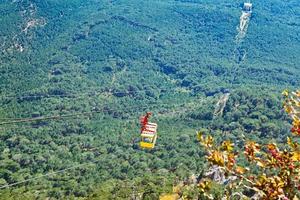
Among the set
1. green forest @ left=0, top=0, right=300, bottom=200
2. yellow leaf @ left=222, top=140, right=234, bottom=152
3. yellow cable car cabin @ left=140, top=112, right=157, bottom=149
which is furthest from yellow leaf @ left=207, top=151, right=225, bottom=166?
green forest @ left=0, top=0, right=300, bottom=200

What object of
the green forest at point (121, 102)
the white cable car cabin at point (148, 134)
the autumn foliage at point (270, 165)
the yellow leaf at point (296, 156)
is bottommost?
the green forest at point (121, 102)

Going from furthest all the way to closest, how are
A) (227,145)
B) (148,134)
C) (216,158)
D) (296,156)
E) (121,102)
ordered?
(121,102) → (148,134) → (227,145) → (216,158) → (296,156)

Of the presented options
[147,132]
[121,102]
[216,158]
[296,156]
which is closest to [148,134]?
[147,132]

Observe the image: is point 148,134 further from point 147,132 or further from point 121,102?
point 121,102

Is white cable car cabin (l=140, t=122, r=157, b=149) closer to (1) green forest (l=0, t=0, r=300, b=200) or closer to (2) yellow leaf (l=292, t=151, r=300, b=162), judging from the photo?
(1) green forest (l=0, t=0, r=300, b=200)

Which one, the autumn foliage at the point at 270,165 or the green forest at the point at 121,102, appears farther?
the green forest at the point at 121,102

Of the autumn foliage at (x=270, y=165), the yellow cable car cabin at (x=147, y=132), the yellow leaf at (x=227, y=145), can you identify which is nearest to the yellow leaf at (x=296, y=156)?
the autumn foliage at (x=270, y=165)

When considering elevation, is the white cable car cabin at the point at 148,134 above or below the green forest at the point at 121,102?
above

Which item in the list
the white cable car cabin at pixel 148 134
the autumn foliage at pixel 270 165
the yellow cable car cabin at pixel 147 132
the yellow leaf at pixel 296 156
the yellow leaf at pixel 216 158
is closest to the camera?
the yellow leaf at pixel 296 156

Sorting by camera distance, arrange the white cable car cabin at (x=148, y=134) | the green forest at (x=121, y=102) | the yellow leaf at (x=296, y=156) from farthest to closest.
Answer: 1. the green forest at (x=121, y=102)
2. the white cable car cabin at (x=148, y=134)
3. the yellow leaf at (x=296, y=156)

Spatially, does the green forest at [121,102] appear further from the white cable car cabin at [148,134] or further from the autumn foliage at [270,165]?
the autumn foliage at [270,165]
